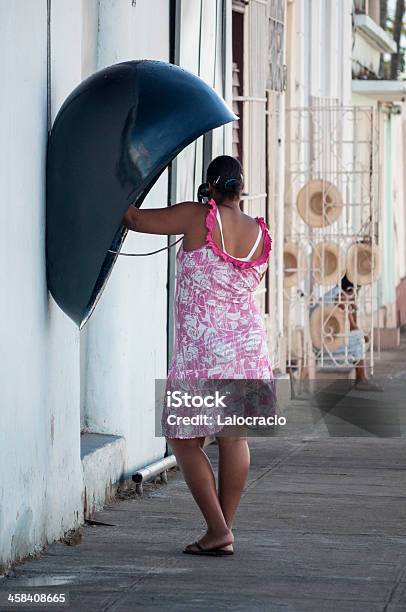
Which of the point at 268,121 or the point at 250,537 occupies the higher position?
the point at 268,121

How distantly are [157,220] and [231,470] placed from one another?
1.19 metres

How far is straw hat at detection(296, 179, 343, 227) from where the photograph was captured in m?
13.8

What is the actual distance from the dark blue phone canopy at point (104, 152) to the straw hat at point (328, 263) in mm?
7499

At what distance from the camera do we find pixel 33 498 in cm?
635

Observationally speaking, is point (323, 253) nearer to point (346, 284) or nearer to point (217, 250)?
point (346, 284)

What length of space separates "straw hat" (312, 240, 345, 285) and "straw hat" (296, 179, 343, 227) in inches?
10.3

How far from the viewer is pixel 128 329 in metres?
8.23

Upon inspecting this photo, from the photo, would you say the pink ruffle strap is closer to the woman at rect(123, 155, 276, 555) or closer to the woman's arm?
the woman at rect(123, 155, 276, 555)

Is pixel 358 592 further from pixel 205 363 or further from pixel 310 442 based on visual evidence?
pixel 310 442

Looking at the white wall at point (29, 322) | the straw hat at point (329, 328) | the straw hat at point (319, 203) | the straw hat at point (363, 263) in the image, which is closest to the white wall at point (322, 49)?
the straw hat at point (319, 203)

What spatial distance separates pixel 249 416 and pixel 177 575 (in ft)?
2.90

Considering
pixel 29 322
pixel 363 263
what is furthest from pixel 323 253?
pixel 29 322

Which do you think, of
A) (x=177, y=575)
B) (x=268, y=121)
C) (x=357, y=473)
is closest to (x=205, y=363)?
(x=177, y=575)

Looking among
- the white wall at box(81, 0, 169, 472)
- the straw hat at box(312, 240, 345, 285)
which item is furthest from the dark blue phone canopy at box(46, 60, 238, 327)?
the straw hat at box(312, 240, 345, 285)
